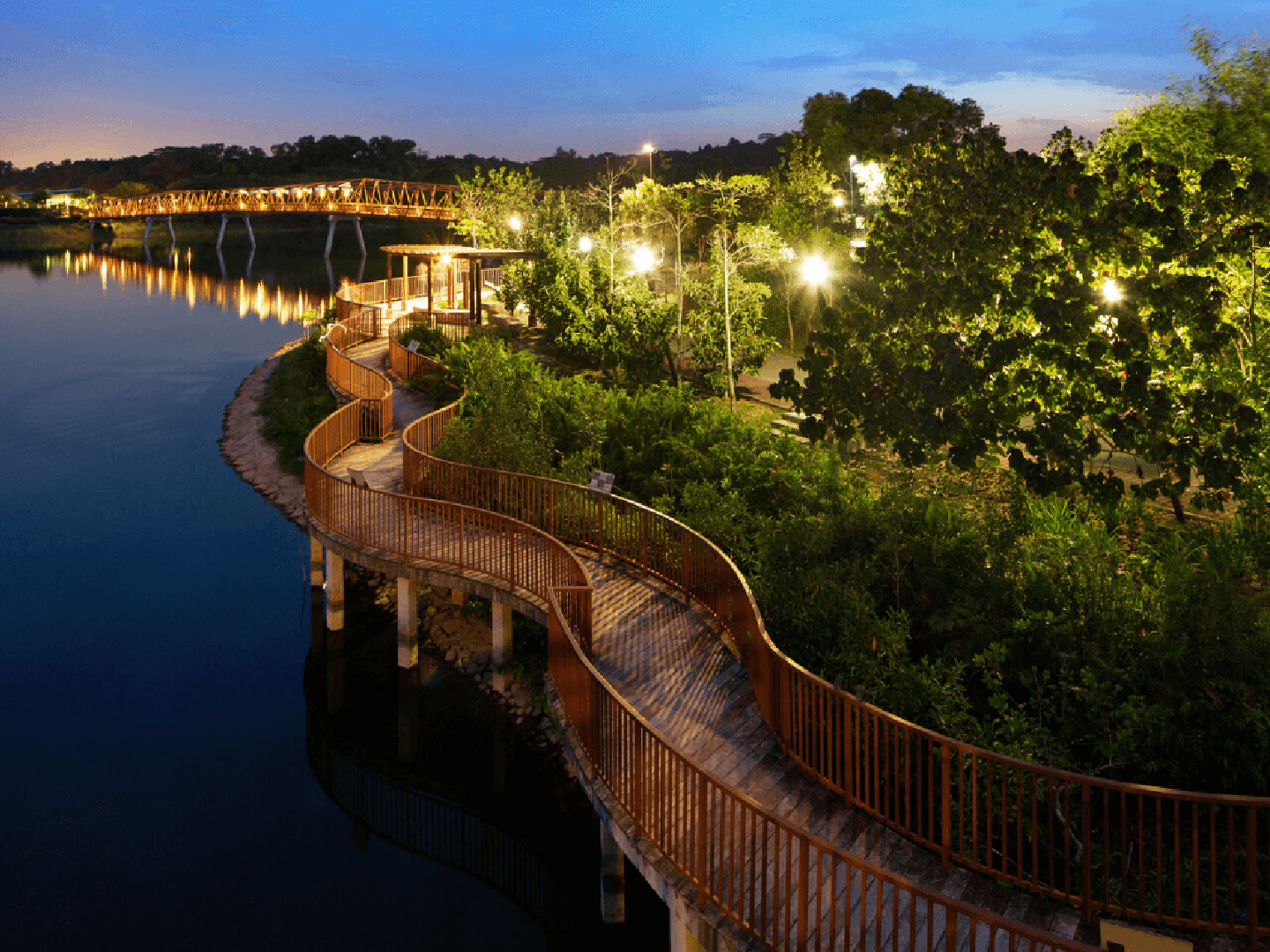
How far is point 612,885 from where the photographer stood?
12352 millimetres

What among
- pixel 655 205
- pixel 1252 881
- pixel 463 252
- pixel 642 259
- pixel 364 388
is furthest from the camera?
pixel 655 205

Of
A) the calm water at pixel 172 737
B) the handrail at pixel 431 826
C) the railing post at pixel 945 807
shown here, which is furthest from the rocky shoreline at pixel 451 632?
the railing post at pixel 945 807

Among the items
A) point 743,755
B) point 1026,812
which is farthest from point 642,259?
point 1026,812

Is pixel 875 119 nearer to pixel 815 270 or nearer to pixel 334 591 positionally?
pixel 815 270

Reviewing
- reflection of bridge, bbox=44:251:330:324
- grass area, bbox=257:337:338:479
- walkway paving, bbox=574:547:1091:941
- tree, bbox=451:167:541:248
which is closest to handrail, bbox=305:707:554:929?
walkway paving, bbox=574:547:1091:941

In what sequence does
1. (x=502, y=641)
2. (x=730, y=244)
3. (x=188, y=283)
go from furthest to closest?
(x=188, y=283), (x=730, y=244), (x=502, y=641)

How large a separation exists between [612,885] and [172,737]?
8.75 m

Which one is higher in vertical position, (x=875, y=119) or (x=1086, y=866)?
(x=875, y=119)

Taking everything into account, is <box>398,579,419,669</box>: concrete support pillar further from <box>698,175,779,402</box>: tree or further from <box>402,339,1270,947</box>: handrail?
<box>698,175,779,402</box>: tree

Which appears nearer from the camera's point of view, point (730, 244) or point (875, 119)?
point (730, 244)

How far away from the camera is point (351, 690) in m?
18.7

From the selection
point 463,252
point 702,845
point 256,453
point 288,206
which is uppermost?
point 288,206

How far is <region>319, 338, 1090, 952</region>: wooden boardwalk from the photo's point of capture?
25.9 ft

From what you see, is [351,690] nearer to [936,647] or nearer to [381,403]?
[381,403]
